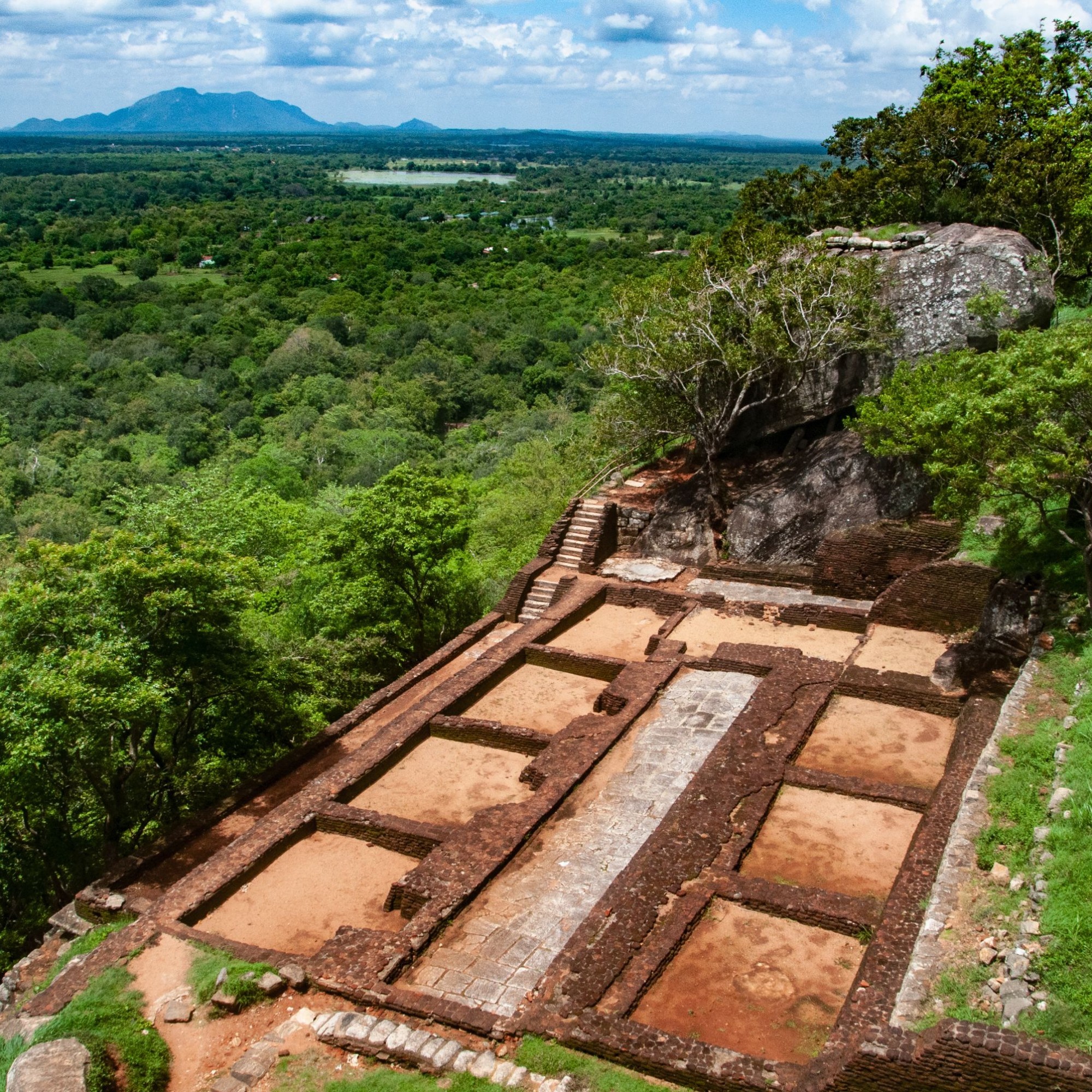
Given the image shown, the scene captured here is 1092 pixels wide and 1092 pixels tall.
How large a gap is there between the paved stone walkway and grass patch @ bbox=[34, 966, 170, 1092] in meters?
2.18

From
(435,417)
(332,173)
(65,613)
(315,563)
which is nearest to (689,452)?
(315,563)

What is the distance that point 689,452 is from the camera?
78.1 feet

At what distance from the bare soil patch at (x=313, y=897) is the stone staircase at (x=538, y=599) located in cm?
752

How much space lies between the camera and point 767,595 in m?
18.0

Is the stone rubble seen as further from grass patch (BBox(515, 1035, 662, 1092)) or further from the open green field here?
the open green field

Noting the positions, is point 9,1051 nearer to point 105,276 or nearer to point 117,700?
point 117,700

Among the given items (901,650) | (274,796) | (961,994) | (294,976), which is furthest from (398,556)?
(961,994)

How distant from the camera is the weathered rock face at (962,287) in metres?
18.2

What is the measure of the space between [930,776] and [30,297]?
75.4 meters

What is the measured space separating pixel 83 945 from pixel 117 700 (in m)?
2.51

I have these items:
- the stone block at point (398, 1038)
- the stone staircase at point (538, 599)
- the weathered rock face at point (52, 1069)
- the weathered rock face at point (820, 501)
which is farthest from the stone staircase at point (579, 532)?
the weathered rock face at point (52, 1069)

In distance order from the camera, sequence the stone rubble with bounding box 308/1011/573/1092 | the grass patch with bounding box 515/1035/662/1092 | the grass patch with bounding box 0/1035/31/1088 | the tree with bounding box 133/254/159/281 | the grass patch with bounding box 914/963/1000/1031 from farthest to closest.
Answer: the tree with bounding box 133/254/159/281 < the grass patch with bounding box 0/1035/31/1088 < the stone rubble with bounding box 308/1011/573/1092 < the grass patch with bounding box 515/1035/662/1092 < the grass patch with bounding box 914/963/1000/1031

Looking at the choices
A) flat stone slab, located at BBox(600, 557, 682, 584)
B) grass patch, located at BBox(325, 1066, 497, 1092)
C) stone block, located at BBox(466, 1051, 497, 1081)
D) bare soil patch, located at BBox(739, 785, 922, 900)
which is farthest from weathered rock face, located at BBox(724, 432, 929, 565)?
grass patch, located at BBox(325, 1066, 497, 1092)

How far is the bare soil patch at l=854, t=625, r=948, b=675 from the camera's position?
48.5 feet
